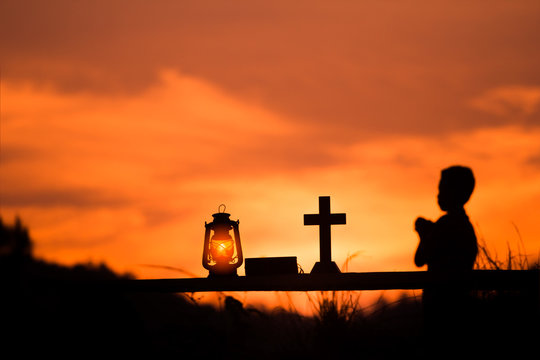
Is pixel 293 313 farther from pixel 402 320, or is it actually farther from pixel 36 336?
pixel 36 336

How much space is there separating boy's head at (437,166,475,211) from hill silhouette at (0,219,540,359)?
0.93 metres

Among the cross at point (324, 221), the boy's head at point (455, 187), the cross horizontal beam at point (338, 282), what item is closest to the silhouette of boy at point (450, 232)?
the boy's head at point (455, 187)

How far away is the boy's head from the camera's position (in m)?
5.74

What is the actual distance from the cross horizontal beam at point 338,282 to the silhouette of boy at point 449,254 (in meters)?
0.12

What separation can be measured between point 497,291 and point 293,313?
1.89 m

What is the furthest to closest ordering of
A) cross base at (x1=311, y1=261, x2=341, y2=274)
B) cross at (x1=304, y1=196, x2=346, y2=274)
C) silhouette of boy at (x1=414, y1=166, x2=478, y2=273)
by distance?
cross at (x1=304, y1=196, x2=346, y2=274) → cross base at (x1=311, y1=261, x2=341, y2=274) → silhouette of boy at (x1=414, y1=166, x2=478, y2=273)

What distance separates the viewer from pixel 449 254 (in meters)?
5.70

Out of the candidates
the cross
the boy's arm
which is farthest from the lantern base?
the boy's arm

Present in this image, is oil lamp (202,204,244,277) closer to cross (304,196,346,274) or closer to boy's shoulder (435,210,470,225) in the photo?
cross (304,196,346,274)

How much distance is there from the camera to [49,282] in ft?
19.7

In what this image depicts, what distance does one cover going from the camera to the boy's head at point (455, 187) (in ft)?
18.8

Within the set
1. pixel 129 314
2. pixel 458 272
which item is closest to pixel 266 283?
pixel 129 314

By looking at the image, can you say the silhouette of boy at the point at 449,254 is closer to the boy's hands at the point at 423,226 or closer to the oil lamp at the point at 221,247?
the boy's hands at the point at 423,226

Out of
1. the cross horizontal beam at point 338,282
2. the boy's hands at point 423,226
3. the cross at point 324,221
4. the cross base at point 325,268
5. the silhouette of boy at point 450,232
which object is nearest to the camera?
the cross horizontal beam at point 338,282
